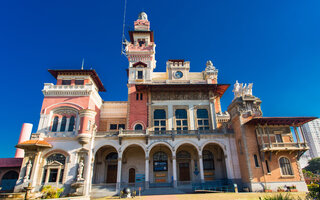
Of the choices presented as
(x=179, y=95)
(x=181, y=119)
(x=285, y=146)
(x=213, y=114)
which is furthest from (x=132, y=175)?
(x=285, y=146)

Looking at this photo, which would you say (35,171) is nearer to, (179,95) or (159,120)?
(159,120)

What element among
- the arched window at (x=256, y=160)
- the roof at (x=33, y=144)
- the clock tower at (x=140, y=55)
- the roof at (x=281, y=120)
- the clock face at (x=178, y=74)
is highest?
the clock tower at (x=140, y=55)

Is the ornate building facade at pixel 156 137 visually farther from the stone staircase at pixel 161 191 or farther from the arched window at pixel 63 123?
the stone staircase at pixel 161 191

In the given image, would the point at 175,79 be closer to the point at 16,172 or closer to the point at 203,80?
the point at 203,80

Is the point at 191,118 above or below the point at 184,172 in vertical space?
above

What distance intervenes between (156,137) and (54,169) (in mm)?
13840

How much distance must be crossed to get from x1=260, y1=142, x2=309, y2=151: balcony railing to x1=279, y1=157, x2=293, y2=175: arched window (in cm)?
183

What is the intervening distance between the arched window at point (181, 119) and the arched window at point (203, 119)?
6.98ft

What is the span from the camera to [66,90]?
28.4 meters

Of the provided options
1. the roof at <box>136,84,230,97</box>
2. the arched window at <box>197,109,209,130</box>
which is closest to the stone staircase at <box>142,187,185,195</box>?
the arched window at <box>197,109,209,130</box>

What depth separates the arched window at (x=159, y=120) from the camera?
3012 cm

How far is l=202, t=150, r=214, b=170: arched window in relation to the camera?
2844 centimetres

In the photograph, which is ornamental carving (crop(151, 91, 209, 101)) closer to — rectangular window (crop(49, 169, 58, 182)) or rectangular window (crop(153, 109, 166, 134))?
rectangular window (crop(153, 109, 166, 134))

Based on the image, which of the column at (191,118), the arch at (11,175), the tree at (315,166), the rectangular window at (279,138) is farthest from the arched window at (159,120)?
the tree at (315,166)
